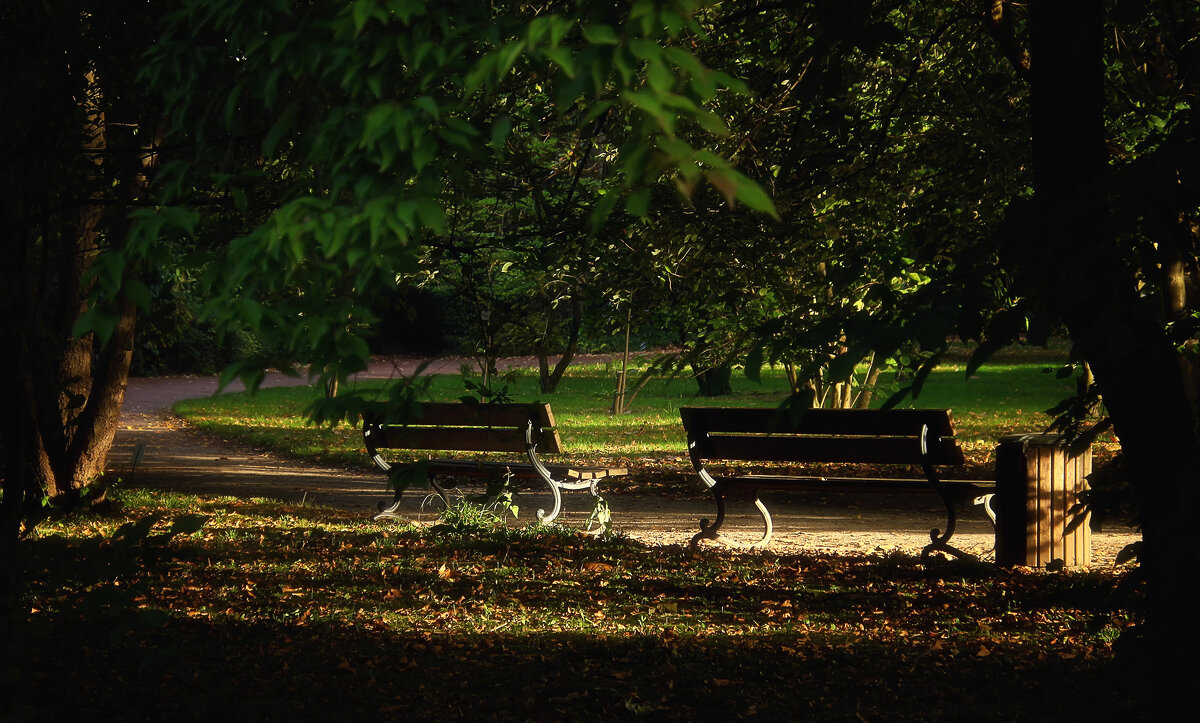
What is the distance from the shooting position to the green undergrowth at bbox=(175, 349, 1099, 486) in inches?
522

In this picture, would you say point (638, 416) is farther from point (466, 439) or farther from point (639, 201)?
point (639, 201)

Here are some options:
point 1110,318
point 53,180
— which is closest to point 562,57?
point 1110,318

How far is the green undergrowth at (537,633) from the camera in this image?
3363mm

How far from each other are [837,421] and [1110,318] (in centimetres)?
441

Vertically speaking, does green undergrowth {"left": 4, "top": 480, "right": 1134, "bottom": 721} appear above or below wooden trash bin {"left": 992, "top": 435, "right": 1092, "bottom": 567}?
below

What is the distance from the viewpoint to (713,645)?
466 cm

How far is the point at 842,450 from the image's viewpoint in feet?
22.8

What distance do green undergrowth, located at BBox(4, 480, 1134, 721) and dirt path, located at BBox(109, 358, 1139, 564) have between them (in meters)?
1.17

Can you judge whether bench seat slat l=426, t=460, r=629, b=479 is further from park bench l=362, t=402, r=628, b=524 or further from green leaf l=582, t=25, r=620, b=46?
green leaf l=582, t=25, r=620, b=46

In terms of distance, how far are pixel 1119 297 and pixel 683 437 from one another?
1284 cm

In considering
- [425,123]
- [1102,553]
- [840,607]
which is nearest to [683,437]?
[1102,553]

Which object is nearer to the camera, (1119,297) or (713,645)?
(1119,297)

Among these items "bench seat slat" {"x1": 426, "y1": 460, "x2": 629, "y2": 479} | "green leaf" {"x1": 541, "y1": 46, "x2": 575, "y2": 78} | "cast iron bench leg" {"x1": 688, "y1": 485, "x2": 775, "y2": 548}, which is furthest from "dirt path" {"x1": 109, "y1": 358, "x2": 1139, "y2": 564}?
"green leaf" {"x1": 541, "y1": 46, "x2": 575, "y2": 78}

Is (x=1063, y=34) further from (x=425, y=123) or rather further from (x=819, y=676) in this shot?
(x=819, y=676)
